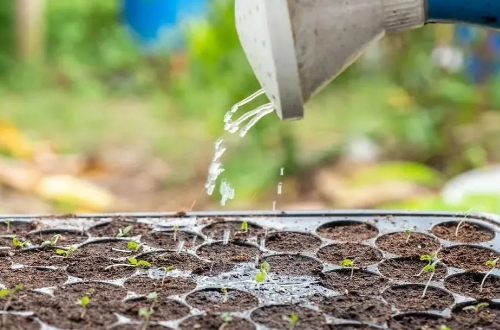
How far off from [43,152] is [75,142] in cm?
31

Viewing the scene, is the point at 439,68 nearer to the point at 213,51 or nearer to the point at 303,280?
the point at 213,51

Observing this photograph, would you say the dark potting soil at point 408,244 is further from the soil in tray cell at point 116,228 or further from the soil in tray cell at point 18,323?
the soil in tray cell at point 18,323

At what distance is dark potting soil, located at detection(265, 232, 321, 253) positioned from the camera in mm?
1930

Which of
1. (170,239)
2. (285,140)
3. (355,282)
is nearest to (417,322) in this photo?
(355,282)

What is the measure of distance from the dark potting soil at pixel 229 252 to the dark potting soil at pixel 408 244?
1.11 feet

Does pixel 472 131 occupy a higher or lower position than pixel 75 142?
lower

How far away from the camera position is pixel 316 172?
4.20 meters

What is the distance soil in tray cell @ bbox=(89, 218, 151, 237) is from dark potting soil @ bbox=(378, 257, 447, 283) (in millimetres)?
654

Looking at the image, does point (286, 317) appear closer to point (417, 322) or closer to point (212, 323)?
point (212, 323)

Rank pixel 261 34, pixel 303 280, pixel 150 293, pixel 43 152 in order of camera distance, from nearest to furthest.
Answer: pixel 261 34, pixel 150 293, pixel 303 280, pixel 43 152

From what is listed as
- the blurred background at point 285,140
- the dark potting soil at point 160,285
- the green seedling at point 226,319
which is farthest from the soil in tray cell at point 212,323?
the blurred background at point 285,140

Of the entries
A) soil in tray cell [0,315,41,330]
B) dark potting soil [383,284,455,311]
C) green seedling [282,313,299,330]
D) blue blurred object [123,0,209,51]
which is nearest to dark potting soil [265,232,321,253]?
dark potting soil [383,284,455,311]

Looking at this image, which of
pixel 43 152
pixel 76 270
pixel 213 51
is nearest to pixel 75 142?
pixel 43 152

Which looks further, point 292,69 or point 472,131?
point 472,131
